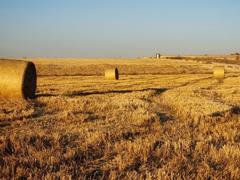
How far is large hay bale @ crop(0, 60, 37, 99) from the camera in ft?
46.3

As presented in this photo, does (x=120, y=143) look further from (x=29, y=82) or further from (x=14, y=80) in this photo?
(x=29, y=82)

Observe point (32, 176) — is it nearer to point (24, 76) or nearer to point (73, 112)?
point (73, 112)

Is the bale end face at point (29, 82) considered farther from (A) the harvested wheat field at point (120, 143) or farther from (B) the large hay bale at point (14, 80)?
(A) the harvested wheat field at point (120, 143)

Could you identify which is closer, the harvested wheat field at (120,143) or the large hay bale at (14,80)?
the harvested wheat field at (120,143)

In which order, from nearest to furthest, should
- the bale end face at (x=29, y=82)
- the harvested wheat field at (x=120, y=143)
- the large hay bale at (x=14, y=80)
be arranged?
1. the harvested wheat field at (x=120, y=143)
2. the large hay bale at (x=14, y=80)
3. the bale end face at (x=29, y=82)

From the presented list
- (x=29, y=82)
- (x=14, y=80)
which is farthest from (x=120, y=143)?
(x=29, y=82)

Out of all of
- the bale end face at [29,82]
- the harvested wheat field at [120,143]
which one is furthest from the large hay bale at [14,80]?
the harvested wheat field at [120,143]

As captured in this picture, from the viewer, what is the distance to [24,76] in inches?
573

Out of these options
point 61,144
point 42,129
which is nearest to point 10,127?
point 42,129

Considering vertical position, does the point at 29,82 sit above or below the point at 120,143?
above

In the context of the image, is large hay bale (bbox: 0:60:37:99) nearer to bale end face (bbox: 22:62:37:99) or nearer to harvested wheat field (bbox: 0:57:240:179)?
bale end face (bbox: 22:62:37:99)

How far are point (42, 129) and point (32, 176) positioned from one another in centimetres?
309

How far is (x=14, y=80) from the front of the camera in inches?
561

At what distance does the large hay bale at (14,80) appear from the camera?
1410cm
